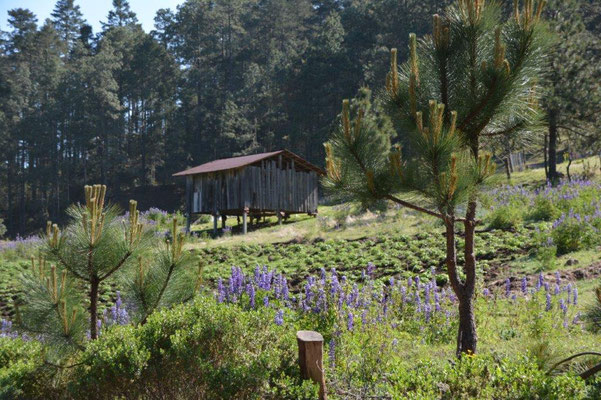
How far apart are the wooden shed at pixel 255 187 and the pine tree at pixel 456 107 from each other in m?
18.5

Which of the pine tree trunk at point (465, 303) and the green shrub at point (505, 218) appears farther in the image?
the green shrub at point (505, 218)

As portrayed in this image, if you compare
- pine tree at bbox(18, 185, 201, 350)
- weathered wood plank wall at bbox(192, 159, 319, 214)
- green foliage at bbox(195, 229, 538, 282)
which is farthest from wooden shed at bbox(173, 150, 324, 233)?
pine tree at bbox(18, 185, 201, 350)

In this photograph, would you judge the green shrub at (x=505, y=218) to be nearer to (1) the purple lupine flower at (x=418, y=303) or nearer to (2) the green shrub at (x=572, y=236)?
(2) the green shrub at (x=572, y=236)

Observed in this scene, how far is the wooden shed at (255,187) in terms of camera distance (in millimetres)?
25484

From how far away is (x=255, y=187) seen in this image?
1016 inches

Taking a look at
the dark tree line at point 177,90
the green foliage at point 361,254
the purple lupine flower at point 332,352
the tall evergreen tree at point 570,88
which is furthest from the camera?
the dark tree line at point 177,90

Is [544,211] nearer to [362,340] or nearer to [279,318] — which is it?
[362,340]

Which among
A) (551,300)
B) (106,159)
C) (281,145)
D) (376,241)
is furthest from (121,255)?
(106,159)

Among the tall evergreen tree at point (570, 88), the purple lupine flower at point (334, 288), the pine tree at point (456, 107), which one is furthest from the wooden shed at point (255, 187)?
the pine tree at point (456, 107)

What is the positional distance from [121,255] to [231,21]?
2441 inches

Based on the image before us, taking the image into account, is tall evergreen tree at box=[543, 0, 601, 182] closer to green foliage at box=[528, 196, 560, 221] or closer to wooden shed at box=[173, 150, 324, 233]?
green foliage at box=[528, 196, 560, 221]

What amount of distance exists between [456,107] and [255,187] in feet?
66.8

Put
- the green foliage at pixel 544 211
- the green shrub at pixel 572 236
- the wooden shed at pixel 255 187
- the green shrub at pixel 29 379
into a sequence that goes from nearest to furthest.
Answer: the green shrub at pixel 29 379 < the green shrub at pixel 572 236 < the green foliage at pixel 544 211 < the wooden shed at pixel 255 187

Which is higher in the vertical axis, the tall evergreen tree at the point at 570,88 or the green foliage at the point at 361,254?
the tall evergreen tree at the point at 570,88
